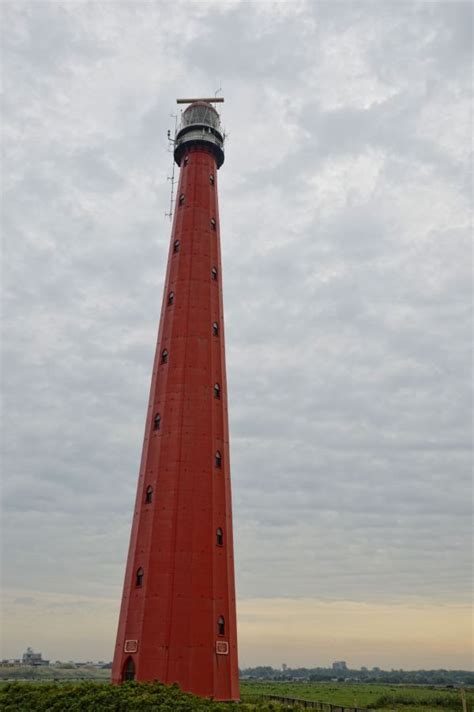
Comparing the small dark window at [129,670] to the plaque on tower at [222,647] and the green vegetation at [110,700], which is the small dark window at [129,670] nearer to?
the plaque on tower at [222,647]

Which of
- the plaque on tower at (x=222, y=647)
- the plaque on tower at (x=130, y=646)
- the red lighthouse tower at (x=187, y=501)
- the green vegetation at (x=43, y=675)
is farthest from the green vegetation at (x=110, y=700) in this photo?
the green vegetation at (x=43, y=675)

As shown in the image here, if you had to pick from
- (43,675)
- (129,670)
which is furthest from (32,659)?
(129,670)

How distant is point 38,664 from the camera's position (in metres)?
172

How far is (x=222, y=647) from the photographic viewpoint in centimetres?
2866

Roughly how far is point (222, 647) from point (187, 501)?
681 cm

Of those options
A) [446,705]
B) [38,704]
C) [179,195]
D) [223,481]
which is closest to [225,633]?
[223,481]

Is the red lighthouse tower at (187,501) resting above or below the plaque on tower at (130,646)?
above

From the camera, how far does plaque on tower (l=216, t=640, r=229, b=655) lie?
93.1 feet

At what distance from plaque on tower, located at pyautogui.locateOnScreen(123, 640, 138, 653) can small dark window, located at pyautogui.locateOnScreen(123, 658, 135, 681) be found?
0.40 m

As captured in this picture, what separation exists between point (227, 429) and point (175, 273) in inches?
384

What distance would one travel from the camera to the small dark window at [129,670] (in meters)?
28.3

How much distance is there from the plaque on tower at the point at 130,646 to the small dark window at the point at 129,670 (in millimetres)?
396

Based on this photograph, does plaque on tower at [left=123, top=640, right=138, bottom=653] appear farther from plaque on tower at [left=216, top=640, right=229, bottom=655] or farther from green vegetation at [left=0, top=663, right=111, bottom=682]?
green vegetation at [left=0, top=663, right=111, bottom=682]

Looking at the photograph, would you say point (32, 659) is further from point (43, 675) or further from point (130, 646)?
point (130, 646)
